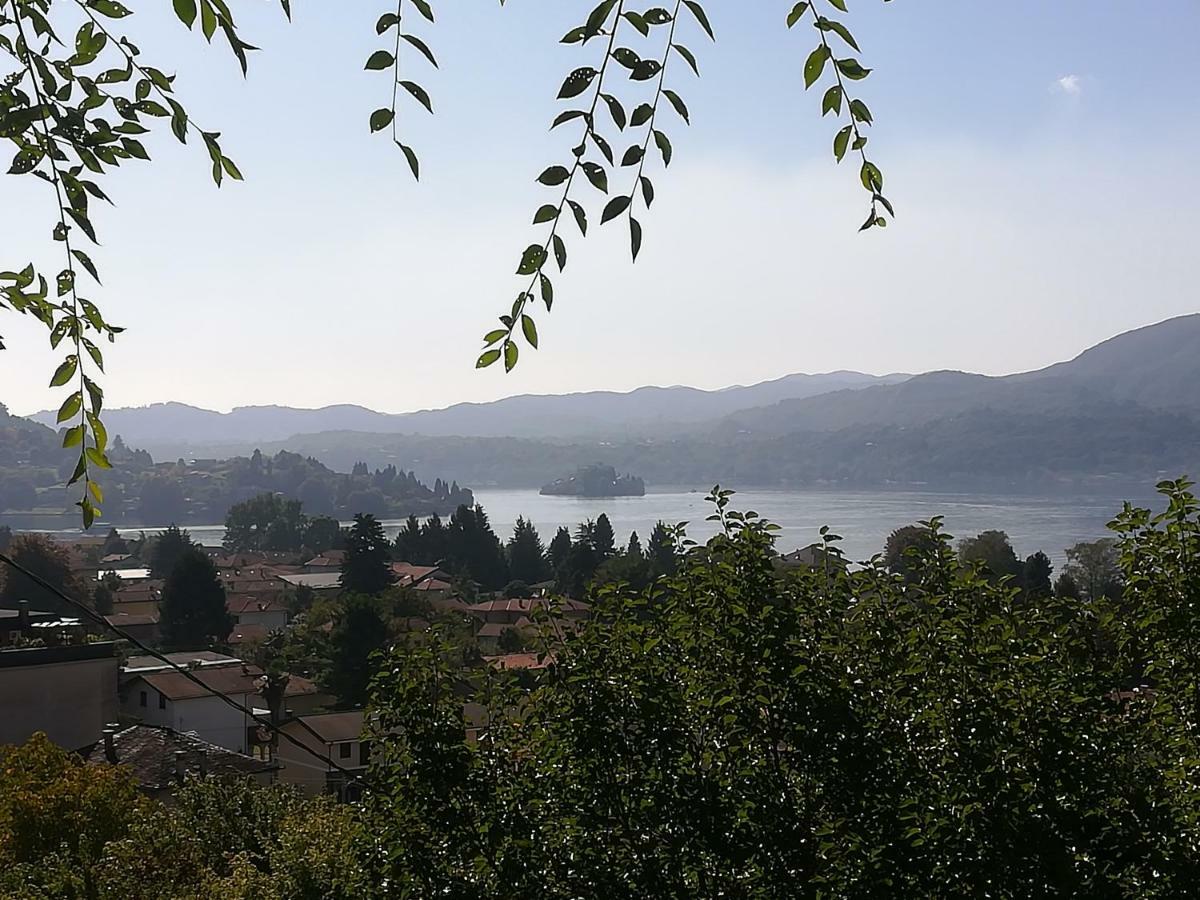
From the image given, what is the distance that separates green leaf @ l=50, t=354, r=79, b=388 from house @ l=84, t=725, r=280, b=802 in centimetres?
1181

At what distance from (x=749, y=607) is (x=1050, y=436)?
381ft

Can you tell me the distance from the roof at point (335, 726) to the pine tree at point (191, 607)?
14970 millimetres

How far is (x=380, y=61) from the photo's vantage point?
1.17 m

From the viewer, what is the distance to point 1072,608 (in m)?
4.72

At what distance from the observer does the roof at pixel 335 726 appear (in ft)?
53.2

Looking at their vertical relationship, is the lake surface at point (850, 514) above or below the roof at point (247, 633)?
above

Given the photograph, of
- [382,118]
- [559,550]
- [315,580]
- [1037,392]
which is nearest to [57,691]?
[382,118]

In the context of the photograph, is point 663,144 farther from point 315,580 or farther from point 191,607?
point 315,580

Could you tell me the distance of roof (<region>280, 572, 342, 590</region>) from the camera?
44.1 m

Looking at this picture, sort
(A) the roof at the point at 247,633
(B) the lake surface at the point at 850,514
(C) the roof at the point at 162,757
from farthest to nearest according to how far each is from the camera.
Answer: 1. (B) the lake surface at the point at 850,514
2. (A) the roof at the point at 247,633
3. (C) the roof at the point at 162,757

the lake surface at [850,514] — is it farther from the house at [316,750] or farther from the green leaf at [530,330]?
the green leaf at [530,330]

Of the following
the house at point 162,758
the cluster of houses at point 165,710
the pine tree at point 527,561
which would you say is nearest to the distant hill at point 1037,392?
the pine tree at point 527,561

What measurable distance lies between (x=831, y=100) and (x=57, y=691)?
1771 centimetres

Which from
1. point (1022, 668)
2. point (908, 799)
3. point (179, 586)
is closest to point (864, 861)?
point (908, 799)
